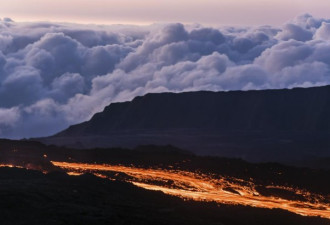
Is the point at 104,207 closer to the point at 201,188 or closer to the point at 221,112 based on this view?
the point at 201,188

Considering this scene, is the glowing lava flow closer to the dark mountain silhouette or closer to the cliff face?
the dark mountain silhouette

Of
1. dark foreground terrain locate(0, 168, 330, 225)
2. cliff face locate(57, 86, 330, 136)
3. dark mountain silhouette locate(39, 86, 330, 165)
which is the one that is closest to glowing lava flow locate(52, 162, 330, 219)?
dark foreground terrain locate(0, 168, 330, 225)

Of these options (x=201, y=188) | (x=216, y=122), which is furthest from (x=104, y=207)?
(x=216, y=122)

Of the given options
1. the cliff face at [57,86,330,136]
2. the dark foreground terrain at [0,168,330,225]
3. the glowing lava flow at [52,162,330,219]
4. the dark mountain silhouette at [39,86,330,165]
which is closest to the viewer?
the dark foreground terrain at [0,168,330,225]

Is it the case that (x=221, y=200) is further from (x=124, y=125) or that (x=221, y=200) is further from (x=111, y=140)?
(x=124, y=125)

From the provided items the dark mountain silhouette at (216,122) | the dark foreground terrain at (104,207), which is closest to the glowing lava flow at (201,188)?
the dark foreground terrain at (104,207)
